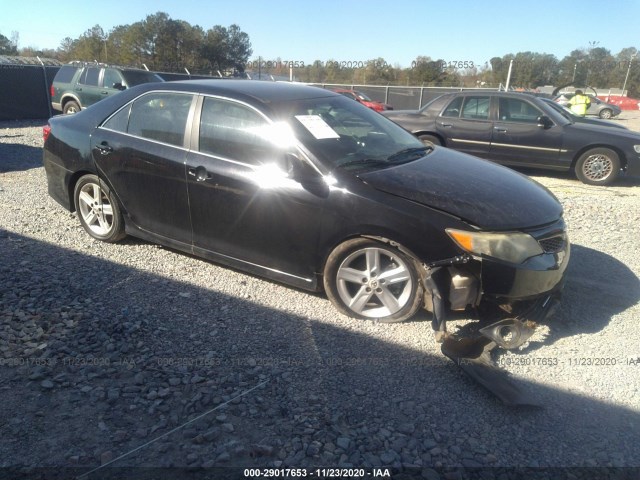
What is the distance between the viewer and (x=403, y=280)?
11.3 feet

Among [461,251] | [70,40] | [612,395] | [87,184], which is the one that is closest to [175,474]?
[461,251]

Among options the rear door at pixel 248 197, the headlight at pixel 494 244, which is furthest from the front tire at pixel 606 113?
the rear door at pixel 248 197

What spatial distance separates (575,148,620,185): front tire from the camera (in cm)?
853

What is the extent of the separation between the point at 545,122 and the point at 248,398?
8.22 meters

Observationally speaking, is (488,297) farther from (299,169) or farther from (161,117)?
(161,117)

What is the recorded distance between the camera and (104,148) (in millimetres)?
4598

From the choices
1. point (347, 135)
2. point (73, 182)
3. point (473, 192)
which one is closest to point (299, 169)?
point (347, 135)

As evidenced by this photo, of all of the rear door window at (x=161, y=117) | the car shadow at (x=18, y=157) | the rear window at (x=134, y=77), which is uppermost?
the rear window at (x=134, y=77)

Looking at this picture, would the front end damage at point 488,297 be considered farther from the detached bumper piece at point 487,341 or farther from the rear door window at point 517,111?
the rear door window at point 517,111

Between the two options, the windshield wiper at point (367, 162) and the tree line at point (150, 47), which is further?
the tree line at point (150, 47)

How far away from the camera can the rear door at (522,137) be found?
8.88 metres

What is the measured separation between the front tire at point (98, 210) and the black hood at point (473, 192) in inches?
102

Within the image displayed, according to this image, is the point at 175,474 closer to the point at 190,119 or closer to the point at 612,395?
the point at 612,395

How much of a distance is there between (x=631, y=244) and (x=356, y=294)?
3551mm
